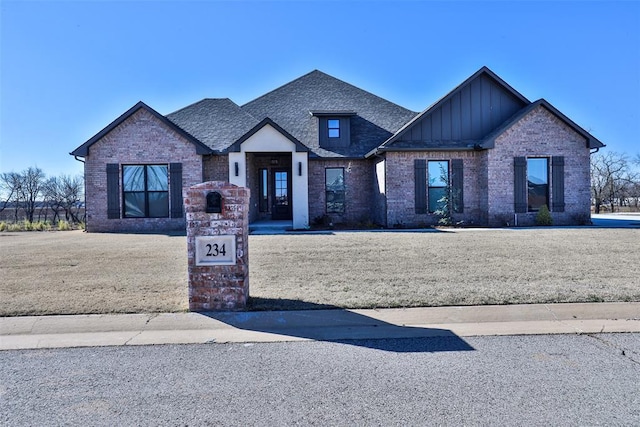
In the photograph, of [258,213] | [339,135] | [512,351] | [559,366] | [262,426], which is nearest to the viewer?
[262,426]

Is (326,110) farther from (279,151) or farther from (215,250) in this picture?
(215,250)

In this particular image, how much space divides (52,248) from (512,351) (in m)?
11.7

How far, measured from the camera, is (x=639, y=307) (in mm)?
5371

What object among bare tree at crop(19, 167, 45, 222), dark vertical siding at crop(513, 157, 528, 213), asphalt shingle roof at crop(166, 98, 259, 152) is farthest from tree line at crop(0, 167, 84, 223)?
dark vertical siding at crop(513, 157, 528, 213)

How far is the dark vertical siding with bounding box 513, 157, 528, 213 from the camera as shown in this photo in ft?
54.6

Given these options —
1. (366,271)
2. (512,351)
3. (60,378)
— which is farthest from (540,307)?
(60,378)

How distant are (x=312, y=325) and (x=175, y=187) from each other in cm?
1343

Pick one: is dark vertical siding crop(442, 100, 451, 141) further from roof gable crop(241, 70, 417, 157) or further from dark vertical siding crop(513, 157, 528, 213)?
roof gable crop(241, 70, 417, 157)

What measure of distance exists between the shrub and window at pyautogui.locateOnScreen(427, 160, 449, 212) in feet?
12.6

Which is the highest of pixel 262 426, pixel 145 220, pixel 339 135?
pixel 339 135

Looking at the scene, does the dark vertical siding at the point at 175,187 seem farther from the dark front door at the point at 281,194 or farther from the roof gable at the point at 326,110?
the roof gable at the point at 326,110

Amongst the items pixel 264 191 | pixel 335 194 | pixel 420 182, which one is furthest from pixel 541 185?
pixel 264 191

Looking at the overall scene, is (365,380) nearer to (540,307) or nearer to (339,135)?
(540,307)

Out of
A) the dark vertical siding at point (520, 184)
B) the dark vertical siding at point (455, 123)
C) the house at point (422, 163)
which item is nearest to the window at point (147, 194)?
the house at point (422, 163)
